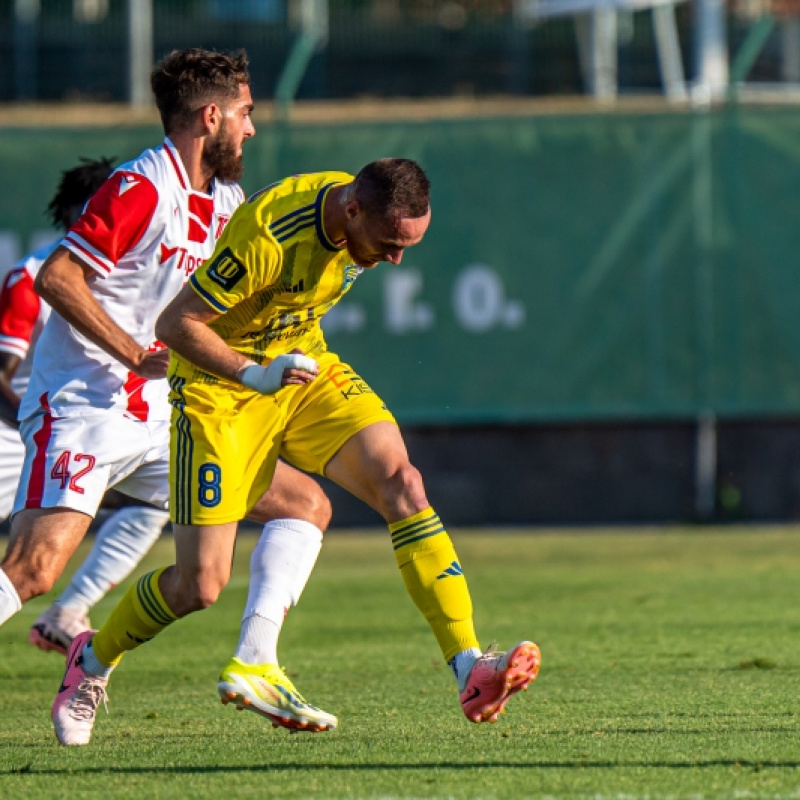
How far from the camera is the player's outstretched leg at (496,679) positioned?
4938 millimetres

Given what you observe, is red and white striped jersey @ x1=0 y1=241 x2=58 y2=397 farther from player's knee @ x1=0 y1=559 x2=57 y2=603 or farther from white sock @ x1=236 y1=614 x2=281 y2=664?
white sock @ x1=236 y1=614 x2=281 y2=664

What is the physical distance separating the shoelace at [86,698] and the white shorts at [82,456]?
0.59m

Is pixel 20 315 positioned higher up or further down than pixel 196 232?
further down

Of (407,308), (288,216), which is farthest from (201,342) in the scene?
(407,308)

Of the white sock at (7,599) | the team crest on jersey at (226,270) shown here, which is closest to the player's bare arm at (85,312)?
the team crest on jersey at (226,270)

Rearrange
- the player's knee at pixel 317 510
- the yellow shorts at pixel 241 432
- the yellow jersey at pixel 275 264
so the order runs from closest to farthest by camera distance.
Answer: the yellow jersey at pixel 275 264 < the yellow shorts at pixel 241 432 < the player's knee at pixel 317 510

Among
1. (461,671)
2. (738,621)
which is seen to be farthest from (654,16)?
(461,671)

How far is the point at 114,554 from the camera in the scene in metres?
7.50

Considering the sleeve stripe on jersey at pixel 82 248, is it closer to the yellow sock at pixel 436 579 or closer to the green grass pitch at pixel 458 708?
the yellow sock at pixel 436 579

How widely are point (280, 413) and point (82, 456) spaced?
0.77 m

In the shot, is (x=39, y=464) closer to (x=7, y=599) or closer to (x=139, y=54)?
(x=7, y=599)

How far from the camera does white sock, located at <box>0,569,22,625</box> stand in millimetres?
5495

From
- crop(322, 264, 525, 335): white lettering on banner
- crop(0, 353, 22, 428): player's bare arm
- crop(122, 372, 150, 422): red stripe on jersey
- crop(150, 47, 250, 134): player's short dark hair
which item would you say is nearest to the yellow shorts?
crop(122, 372, 150, 422): red stripe on jersey

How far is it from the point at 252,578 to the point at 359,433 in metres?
0.71
